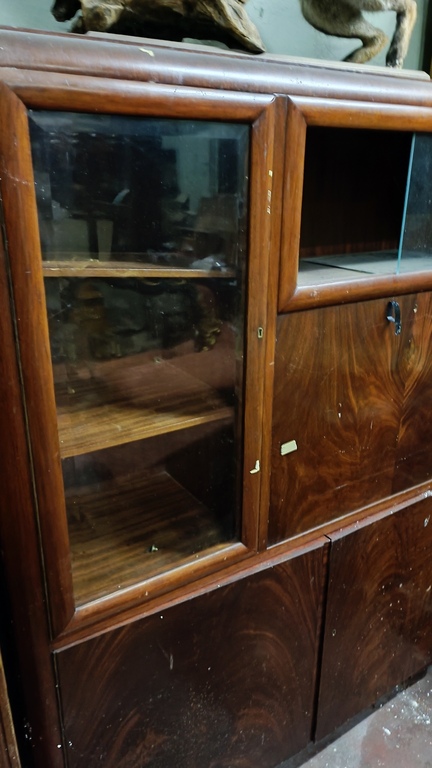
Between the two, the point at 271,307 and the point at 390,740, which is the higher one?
the point at 271,307

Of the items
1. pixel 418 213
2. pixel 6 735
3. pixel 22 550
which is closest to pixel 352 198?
pixel 418 213

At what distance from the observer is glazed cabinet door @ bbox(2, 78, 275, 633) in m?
0.66

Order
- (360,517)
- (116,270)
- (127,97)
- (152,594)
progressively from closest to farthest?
(127,97) < (116,270) < (152,594) < (360,517)

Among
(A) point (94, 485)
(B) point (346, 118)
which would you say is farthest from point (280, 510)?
(B) point (346, 118)

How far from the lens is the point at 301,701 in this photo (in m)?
1.15

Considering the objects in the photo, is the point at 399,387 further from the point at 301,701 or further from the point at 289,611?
the point at 301,701

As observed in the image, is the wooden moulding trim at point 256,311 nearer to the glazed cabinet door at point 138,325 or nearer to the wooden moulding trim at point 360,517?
the glazed cabinet door at point 138,325

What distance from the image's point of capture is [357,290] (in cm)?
94

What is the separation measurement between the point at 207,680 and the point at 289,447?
0.43m

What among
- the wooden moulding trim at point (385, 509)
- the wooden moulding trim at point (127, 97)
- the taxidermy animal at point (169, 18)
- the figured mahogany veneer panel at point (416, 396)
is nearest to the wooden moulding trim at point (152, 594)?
the wooden moulding trim at point (385, 509)

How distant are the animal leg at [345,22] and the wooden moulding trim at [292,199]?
0.42 meters

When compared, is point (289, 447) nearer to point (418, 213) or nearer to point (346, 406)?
point (346, 406)

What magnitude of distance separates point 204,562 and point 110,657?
198mm

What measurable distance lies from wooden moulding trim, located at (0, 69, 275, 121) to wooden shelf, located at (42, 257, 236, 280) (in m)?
0.18
